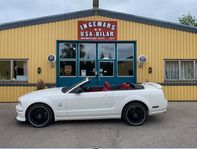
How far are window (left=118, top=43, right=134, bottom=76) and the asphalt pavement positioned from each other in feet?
15.3

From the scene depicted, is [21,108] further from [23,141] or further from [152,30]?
[152,30]

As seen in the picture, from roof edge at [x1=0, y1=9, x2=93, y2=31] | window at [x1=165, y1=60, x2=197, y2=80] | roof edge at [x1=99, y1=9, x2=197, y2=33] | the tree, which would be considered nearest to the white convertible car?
window at [x1=165, y1=60, x2=197, y2=80]

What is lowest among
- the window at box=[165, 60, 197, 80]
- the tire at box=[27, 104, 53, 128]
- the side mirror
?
the tire at box=[27, 104, 53, 128]

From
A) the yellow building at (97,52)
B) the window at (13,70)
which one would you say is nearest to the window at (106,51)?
the yellow building at (97,52)

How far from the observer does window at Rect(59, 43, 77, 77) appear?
44.7ft

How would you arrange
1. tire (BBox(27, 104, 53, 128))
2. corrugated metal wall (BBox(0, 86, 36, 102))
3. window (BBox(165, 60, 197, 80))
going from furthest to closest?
1. window (BBox(165, 60, 197, 80))
2. corrugated metal wall (BBox(0, 86, 36, 102))
3. tire (BBox(27, 104, 53, 128))

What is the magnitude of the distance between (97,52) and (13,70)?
4.27 meters

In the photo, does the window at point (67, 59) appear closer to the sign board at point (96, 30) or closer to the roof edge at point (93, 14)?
the sign board at point (96, 30)

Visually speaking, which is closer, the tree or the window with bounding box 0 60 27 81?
the window with bounding box 0 60 27 81

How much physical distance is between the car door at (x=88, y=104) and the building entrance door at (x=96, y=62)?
17.6ft

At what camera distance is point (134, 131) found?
7586 millimetres

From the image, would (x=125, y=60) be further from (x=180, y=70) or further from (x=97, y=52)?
(x=180, y=70)

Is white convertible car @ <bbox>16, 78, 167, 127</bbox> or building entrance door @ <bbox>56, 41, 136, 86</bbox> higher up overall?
building entrance door @ <bbox>56, 41, 136, 86</bbox>

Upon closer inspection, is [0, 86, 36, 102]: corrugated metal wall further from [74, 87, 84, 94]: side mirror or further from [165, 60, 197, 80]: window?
[165, 60, 197, 80]: window
